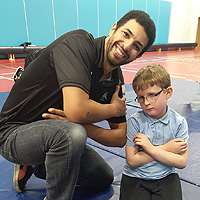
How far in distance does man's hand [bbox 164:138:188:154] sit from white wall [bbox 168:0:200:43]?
13549 millimetres

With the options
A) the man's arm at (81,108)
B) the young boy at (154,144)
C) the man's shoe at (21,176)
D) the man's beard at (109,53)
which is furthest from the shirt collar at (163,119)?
the man's shoe at (21,176)

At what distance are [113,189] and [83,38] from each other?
1021 millimetres

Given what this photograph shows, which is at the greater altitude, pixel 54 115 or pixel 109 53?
pixel 109 53

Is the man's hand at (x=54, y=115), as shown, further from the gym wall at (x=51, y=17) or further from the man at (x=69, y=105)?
the gym wall at (x=51, y=17)

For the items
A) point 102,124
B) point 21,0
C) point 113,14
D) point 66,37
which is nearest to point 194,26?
point 113,14

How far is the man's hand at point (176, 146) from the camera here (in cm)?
111

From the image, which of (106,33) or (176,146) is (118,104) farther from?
(106,33)

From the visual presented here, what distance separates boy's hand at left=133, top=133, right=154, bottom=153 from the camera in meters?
1.12

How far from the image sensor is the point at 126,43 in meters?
1.21

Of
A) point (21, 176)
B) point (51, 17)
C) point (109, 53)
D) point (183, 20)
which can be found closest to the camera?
point (109, 53)

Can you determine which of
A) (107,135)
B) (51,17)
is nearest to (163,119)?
(107,135)

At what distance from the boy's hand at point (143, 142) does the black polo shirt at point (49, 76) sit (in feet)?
1.28

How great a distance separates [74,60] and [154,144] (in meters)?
0.66

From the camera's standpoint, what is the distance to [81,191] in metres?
1.41
